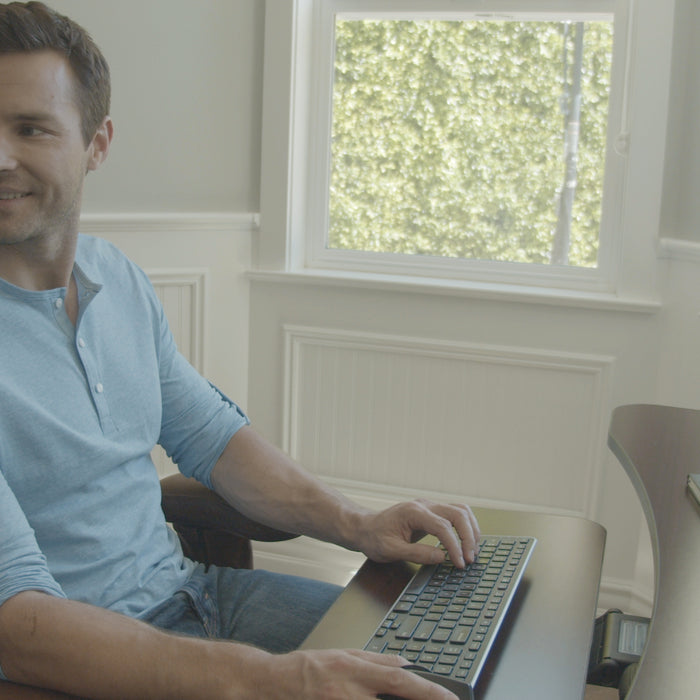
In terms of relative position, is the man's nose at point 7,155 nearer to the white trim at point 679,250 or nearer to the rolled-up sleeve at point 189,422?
the rolled-up sleeve at point 189,422

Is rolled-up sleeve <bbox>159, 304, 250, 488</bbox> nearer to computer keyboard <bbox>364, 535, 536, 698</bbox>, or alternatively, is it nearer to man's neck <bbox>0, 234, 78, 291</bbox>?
man's neck <bbox>0, 234, 78, 291</bbox>

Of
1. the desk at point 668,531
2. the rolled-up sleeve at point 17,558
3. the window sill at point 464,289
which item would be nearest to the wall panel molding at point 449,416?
the window sill at point 464,289

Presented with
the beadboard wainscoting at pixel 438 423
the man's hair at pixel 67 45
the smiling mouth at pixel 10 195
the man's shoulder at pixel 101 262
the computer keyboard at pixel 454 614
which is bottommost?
the beadboard wainscoting at pixel 438 423

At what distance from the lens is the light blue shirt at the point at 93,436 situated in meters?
1.07

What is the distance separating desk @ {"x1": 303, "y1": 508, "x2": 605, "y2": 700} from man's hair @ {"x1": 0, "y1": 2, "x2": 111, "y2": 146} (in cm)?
76

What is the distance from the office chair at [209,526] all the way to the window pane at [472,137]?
163 cm

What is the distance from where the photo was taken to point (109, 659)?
86 centimetres

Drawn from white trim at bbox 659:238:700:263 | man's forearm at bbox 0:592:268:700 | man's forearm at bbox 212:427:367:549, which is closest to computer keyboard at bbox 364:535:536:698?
man's forearm at bbox 0:592:268:700

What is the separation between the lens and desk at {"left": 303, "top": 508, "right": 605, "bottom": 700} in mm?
788

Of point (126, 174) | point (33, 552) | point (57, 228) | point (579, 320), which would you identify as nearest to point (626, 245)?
point (579, 320)

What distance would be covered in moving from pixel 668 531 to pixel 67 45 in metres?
1.02

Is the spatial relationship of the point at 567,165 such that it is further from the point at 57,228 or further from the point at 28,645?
the point at 28,645

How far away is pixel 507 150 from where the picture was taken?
2721mm

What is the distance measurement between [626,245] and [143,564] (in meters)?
1.78
